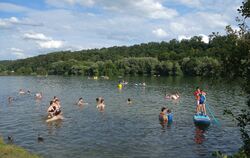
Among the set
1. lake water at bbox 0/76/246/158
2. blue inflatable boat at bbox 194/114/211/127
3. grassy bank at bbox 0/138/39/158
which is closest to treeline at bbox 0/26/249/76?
lake water at bbox 0/76/246/158

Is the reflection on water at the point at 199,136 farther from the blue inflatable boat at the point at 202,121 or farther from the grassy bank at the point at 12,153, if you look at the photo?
the grassy bank at the point at 12,153

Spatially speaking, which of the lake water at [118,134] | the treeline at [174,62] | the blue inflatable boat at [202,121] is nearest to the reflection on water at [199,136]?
the lake water at [118,134]

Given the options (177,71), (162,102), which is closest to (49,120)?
(162,102)

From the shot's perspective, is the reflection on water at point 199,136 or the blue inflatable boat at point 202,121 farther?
the blue inflatable boat at point 202,121

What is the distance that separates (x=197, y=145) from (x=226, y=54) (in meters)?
12.1

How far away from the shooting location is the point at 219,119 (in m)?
29.9

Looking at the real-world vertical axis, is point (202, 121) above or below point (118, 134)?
above

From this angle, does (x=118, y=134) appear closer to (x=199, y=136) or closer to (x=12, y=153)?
(x=199, y=136)

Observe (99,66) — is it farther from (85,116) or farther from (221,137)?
(221,137)

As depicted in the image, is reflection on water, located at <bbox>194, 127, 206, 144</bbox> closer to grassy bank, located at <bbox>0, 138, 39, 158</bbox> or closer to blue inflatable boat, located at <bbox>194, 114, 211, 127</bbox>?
blue inflatable boat, located at <bbox>194, 114, 211, 127</bbox>

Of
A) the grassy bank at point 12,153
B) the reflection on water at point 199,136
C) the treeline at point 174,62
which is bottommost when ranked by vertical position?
the reflection on water at point 199,136

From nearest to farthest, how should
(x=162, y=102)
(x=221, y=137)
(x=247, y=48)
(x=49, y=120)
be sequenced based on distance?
(x=247, y=48), (x=221, y=137), (x=49, y=120), (x=162, y=102)

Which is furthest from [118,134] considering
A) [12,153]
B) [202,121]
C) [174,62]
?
[174,62]

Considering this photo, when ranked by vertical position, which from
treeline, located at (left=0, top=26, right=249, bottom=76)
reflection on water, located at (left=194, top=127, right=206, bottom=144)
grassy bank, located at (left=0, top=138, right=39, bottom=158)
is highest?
treeline, located at (left=0, top=26, right=249, bottom=76)
